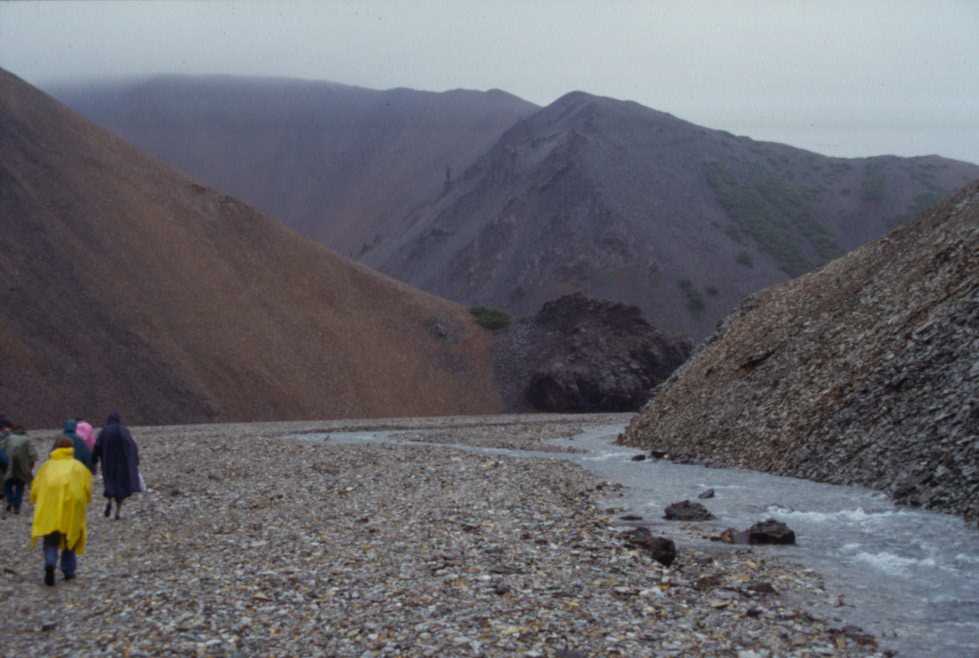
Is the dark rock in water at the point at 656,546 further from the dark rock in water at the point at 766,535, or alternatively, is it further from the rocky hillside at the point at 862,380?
the rocky hillside at the point at 862,380

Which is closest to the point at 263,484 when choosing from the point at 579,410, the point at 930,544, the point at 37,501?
the point at 37,501

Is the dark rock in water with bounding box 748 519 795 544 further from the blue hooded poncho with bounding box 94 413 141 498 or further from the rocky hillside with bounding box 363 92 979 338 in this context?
the rocky hillside with bounding box 363 92 979 338

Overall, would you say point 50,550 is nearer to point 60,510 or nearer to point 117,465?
point 60,510

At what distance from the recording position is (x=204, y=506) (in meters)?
17.7

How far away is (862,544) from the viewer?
47.9 ft

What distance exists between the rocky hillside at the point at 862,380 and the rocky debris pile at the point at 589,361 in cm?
2631

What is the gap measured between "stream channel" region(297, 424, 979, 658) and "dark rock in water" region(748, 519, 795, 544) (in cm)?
18

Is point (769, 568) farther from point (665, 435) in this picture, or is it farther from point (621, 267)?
point (621, 267)

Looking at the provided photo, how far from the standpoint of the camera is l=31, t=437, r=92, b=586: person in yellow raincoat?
11.3 m

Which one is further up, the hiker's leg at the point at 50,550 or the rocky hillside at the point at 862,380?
the rocky hillside at the point at 862,380

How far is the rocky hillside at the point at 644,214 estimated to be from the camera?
85.0 meters

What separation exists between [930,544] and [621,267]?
234ft

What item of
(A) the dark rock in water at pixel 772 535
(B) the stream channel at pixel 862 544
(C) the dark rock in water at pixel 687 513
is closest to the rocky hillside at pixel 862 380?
(B) the stream channel at pixel 862 544

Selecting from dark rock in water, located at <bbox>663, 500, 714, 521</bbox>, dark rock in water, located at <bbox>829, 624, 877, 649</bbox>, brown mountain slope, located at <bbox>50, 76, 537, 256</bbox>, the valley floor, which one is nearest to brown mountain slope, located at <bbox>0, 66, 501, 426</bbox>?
the valley floor
